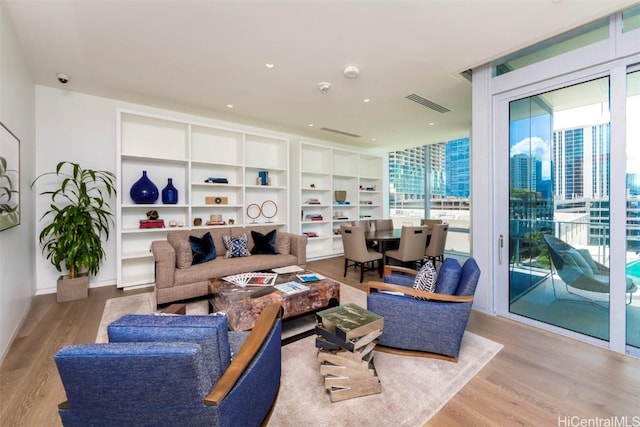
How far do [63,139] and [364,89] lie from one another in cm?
417

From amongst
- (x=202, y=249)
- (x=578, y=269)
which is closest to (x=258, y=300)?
(x=202, y=249)

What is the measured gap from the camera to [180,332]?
41.4 inches

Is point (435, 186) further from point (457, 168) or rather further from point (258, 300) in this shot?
point (258, 300)

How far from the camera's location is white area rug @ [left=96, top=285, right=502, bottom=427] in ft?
5.05

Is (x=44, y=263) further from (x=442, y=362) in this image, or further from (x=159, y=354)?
(x=442, y=362)

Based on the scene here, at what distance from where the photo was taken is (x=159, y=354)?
0.88 metres

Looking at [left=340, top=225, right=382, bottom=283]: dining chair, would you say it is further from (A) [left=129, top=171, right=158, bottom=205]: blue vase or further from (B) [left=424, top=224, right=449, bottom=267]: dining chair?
(A) [left=129, top=171, right=158, bottom=205]: blue vase

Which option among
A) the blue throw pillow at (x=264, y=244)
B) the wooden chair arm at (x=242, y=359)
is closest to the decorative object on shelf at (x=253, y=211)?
the blue throw pillow at (x=264, y=244)

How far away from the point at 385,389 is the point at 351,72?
10.1 ft

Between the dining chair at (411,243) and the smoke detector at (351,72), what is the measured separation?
87.6 inches

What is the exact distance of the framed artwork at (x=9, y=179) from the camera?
217cm

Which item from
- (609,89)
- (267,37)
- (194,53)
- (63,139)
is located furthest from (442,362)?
(63,139)

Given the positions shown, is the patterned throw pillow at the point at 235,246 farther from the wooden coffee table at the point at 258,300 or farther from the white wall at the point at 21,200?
the white wall at the point at 21,200

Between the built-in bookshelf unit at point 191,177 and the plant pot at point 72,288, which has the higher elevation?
the built-in bookshelf unit at point 191,177
